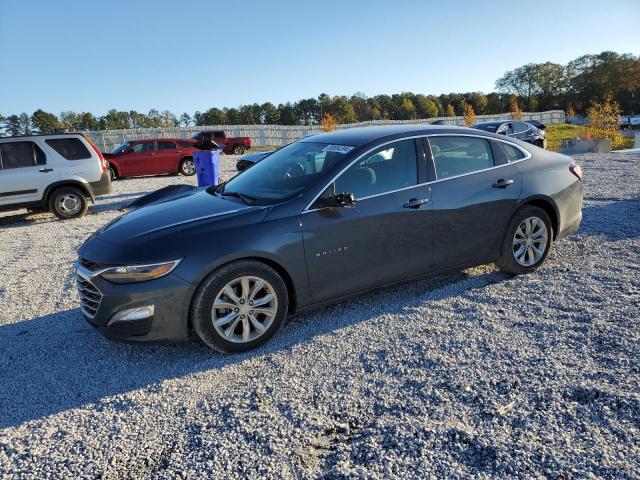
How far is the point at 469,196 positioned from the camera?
4.37 metres

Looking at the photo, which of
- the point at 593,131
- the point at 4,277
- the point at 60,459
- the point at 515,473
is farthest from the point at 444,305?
the point at 593,131

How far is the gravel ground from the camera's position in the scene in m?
2.38

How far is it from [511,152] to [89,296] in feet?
13.4

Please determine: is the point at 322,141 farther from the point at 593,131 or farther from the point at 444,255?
the point at 593,131

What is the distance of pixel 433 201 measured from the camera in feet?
13.7

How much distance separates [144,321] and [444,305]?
8.27 feet

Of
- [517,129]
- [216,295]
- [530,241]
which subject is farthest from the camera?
[517,129]

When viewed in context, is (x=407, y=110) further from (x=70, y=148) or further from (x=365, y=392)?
(x=365, y=392)

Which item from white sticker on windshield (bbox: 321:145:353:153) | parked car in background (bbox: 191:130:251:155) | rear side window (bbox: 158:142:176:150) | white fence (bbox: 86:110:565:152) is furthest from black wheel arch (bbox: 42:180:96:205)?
white fence (bbox: 86:110:565:152)

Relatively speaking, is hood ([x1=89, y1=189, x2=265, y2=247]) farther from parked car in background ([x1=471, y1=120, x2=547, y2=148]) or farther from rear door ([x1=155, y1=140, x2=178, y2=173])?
parked car in background ([x1=471, y1=120, x2=547, y2=148])

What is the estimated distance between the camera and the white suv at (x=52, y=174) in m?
9.04

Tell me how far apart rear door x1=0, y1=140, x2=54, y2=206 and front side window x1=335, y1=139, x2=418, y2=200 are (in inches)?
307

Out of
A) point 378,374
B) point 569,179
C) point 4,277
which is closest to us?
point 378,374

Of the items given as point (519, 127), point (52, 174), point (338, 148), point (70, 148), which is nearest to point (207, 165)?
point (70, 148)
